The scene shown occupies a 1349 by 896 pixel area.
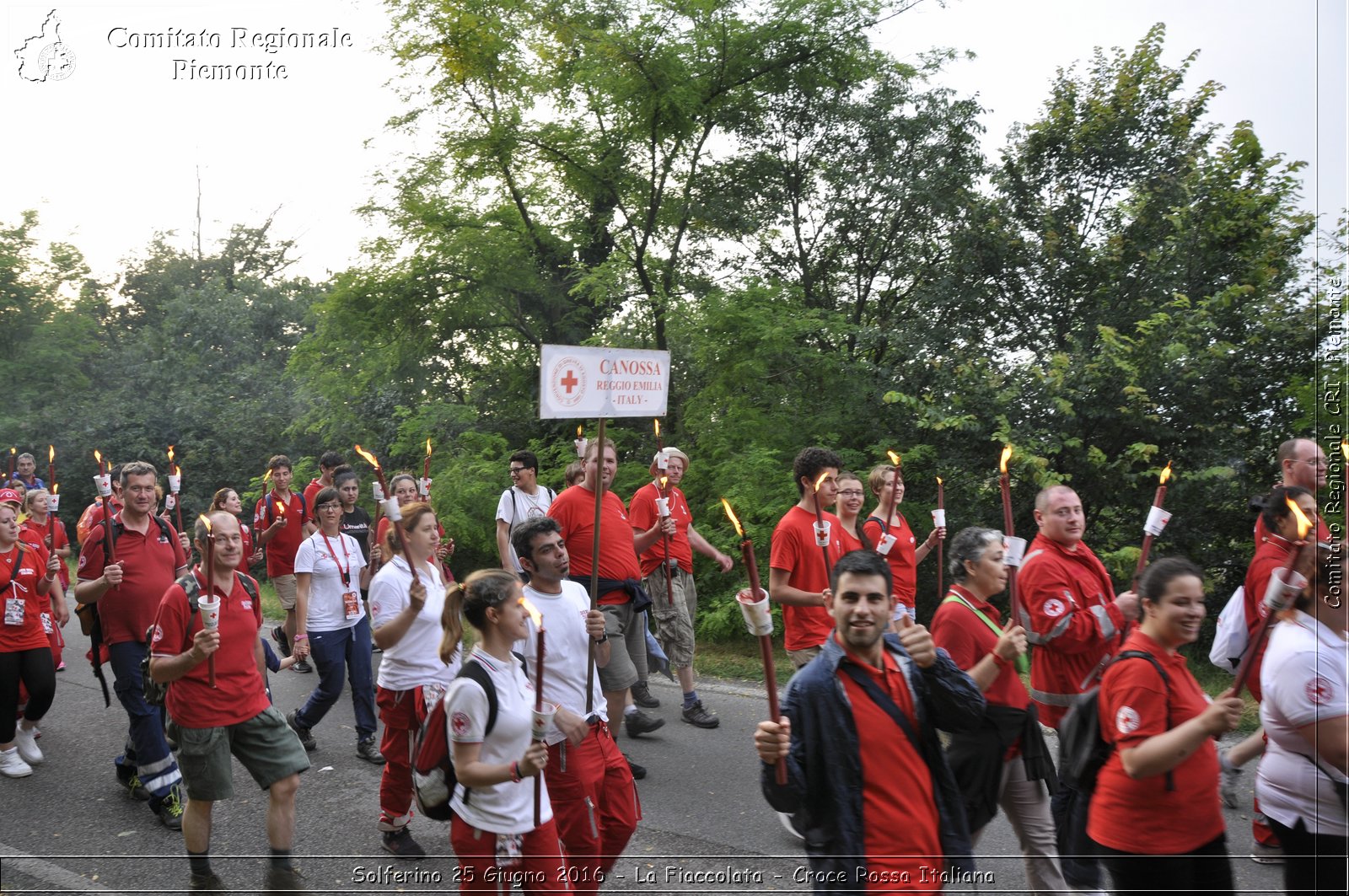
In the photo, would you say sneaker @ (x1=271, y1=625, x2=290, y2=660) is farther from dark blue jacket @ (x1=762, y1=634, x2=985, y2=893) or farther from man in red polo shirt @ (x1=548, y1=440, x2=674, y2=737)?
dark blue jacket @ (x1=762, y1=634, x2=985, y2=893)

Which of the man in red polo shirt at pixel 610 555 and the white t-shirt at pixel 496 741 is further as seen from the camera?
the man in red polo shirt at pixel 610 555

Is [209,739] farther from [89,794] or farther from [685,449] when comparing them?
[685,449]

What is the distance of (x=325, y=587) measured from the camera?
7.14 metres

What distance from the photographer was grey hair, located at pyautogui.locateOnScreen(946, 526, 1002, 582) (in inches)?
172

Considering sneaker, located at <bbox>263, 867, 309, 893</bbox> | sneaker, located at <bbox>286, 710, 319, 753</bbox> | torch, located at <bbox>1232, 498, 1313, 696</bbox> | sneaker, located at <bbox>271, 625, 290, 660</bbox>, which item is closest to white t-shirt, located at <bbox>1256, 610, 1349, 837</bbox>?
torch, located at <bbox>1232, 498, 1313, 696</bbox>

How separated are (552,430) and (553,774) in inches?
470

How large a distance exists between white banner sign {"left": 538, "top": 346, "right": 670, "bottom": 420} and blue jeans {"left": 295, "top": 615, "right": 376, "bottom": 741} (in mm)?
3305

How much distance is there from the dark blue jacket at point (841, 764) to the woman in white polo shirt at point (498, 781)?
2.91ft

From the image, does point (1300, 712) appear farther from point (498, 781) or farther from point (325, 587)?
point (325, 587)

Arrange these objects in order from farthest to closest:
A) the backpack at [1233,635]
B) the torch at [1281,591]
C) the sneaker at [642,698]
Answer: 1. the sneaker at [642,698]
2. the backpack at [1233,635]
3. the torch at [1281,591]

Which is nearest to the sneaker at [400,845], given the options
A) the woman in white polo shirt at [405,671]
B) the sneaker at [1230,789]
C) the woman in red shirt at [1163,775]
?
the woman in white polo shirt at [405,671]

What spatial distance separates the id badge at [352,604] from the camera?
7125 millimetres

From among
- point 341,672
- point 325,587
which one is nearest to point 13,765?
point 341,672

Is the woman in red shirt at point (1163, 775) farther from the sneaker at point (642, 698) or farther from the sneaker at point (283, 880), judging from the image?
the sneaker at point (642, 698)
